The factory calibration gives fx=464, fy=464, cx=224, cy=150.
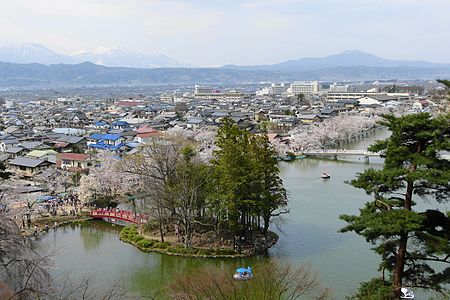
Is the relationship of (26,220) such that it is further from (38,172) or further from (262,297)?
(262,297)

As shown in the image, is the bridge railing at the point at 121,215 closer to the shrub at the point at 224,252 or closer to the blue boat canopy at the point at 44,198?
the blue boat canopy at the point at 44,198

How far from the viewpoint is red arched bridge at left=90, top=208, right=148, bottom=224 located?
41.3 ft

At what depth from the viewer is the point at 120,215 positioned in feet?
42.8

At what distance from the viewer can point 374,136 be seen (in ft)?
101

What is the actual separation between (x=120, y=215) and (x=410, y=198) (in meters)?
9.37

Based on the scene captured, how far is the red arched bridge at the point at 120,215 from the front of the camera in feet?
41.3

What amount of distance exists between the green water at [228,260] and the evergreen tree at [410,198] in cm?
258

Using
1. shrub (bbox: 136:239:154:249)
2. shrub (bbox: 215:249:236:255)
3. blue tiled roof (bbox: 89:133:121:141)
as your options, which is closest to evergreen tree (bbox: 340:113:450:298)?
shrub (bbox: 215:249:236:255)

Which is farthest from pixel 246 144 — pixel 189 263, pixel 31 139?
pixel 31 139

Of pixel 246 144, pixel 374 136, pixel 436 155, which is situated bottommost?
pixel 374 136

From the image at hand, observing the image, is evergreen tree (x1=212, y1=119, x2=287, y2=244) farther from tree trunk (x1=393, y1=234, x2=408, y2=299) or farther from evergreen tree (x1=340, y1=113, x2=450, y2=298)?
tree trunk (x1=393, y1=234, x2=408, y2=299)

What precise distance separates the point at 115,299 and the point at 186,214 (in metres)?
3.09

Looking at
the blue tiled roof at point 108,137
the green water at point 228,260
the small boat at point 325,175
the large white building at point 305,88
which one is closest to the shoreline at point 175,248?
the green water at point 228,260

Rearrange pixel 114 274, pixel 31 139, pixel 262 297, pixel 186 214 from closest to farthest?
pixel 262 297
pixel 114 274
pixel 186 214
pixel 31 139
